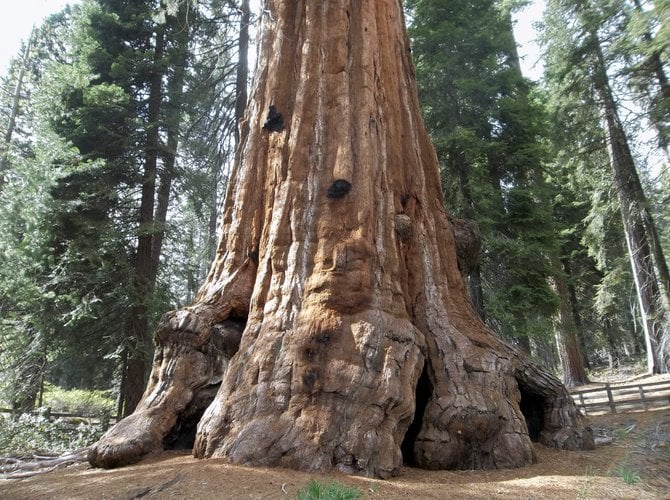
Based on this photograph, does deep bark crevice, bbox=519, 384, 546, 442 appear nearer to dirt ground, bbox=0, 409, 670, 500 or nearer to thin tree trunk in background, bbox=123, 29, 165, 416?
dirt ground, bbox=0, 409, 670, 500

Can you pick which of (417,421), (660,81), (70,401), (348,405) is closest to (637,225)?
(660,81)

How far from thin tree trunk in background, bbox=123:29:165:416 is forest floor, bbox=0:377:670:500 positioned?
21.1ft

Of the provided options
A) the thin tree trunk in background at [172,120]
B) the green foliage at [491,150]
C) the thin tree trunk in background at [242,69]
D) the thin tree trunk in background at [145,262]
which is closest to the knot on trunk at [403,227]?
the green foliage at [491,150]

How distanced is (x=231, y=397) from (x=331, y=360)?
3.83ft

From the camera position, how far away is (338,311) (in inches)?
212

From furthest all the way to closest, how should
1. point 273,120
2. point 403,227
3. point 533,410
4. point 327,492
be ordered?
1. point 273,120
2. point 533,410
3. point 403,227
4. point 327,492

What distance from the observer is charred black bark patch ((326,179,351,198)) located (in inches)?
240

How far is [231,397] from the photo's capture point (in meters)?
4.98

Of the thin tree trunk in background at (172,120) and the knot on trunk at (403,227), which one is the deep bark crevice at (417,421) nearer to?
the knot on trunk at (403,227)

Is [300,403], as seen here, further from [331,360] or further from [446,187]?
[446,187]

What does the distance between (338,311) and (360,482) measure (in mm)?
1937

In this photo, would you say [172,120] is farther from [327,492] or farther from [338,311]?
[327,492]

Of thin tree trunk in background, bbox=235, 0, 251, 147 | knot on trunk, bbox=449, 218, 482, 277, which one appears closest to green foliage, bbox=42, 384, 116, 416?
thin tree trunk in background, bbox=235, 0, 251, 147

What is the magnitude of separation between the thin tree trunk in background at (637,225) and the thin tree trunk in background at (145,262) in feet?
46.1
